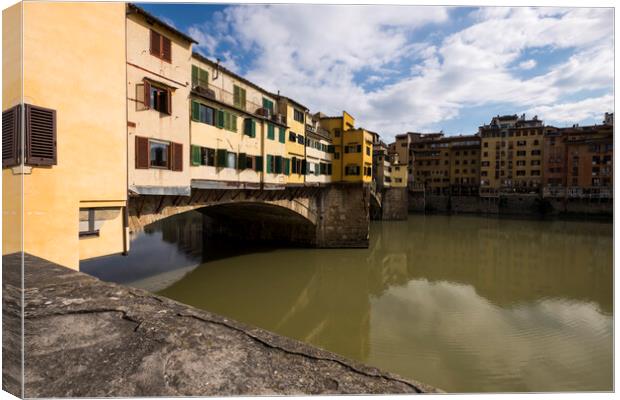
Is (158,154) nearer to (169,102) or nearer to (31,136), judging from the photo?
(169,102)

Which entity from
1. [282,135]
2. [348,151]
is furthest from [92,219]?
[348,151]

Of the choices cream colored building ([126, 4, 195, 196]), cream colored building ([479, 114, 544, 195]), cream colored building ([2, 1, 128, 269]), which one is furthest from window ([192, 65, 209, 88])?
cream colored building ([479, 114, 544, 195])

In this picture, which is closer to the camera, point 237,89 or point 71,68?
point 71,68

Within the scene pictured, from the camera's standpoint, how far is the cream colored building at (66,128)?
19.6 feet

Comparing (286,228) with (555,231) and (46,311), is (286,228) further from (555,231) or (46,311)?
(555,231)

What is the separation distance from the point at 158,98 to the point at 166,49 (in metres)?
1.97

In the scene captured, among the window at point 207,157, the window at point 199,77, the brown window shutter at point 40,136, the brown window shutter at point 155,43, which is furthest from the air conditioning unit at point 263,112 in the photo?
the brown window shutter at point 40,136

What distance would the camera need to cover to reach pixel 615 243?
6270 mm

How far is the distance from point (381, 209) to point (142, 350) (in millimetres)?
48999

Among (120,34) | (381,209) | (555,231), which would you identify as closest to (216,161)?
(120,34)

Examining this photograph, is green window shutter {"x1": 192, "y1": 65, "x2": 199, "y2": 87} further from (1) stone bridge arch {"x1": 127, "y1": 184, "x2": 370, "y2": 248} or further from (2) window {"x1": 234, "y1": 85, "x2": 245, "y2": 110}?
(1) stone bridge arch {"x1": 127, "y1": 184, "x2": 370, "y2": 248}

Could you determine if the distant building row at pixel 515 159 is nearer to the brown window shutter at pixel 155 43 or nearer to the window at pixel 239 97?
the window at pixel 239 97

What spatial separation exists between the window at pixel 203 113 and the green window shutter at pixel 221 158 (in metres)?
1.43

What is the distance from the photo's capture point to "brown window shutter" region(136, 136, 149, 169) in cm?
1040
